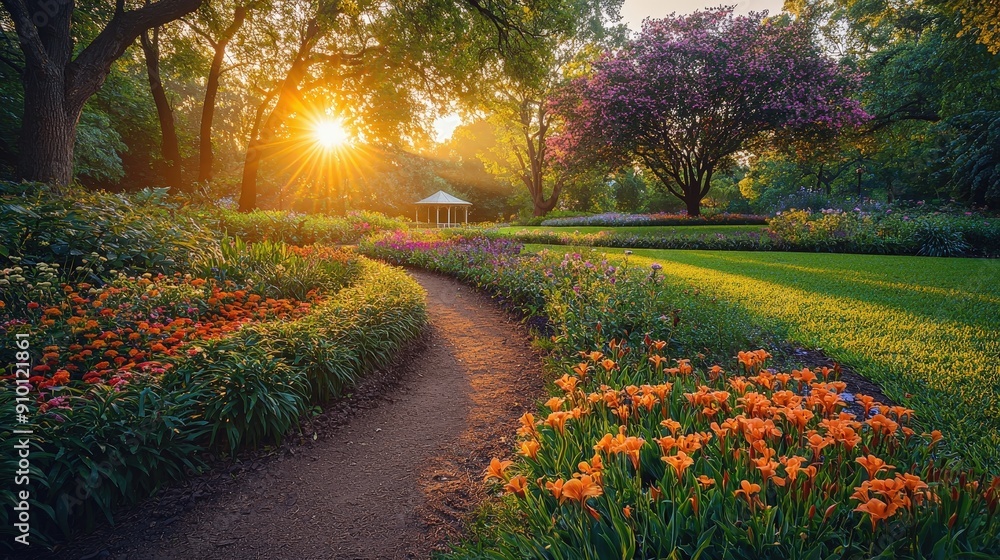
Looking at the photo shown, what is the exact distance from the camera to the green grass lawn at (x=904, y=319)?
273 centimetres

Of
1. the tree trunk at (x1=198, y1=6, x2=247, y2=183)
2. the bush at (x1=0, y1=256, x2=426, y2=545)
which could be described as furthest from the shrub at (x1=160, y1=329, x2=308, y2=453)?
the tree trunk at (x1=198, y1=6, x2=247, y2=183)

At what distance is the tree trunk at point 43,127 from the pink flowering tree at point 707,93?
1549cm

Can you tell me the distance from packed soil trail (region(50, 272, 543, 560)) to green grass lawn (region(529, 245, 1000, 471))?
2.83 meters

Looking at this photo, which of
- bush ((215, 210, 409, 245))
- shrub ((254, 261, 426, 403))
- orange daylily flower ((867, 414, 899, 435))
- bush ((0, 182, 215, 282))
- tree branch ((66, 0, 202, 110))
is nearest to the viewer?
orange daylily flower ((867, 414, 899, 435))

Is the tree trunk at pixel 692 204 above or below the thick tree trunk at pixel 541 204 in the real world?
below

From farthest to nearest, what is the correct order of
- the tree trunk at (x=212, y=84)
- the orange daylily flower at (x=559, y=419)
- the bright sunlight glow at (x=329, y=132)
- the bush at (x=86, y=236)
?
the bright sunlight glow at (x=329, y=132) < the tree trunk at (x=212, y=84) < the bush at (x=86, y=236) < the orange daylily flower at (x=559, y=419)

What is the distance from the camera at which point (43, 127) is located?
6.38 metres

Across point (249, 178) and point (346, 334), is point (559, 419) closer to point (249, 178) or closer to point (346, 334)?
point (346, 334)

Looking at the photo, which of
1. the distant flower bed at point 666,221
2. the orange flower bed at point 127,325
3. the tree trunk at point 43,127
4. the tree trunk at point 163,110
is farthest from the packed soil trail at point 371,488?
the distant flower bed at point 666,221

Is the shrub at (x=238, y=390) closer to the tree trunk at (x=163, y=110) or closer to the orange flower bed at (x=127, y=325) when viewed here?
the orange flower bed at (x=127, y=325)

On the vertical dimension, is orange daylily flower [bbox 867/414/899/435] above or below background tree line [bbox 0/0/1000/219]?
below

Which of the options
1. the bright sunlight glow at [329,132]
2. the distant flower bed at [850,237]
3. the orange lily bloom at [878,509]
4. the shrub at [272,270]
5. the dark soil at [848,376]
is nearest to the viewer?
the orange lily bloom at [878,509]

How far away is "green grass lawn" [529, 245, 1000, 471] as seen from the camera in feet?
8.96

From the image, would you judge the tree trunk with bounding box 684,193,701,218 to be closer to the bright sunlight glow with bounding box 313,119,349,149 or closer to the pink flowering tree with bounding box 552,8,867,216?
the pink flowering tree with bounding box 552,8,867,216
